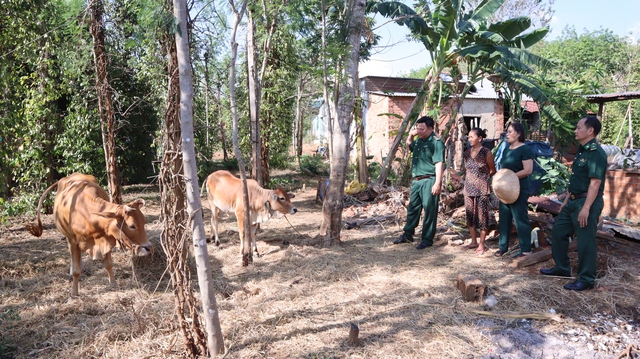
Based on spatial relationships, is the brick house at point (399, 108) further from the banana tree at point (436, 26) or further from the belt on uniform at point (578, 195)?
the belt on uniform at point (578, 195)

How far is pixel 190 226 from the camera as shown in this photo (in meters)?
3.06

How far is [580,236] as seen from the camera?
445cm

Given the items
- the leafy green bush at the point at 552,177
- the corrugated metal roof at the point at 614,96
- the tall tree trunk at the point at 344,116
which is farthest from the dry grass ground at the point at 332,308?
the corrugated metal roof at the point at 614,96

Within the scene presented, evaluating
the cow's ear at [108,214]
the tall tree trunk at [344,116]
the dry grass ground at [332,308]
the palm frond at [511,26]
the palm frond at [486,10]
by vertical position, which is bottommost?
the dry grass ground at [332,308]

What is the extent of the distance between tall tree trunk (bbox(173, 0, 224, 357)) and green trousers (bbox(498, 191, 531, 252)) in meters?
4.05

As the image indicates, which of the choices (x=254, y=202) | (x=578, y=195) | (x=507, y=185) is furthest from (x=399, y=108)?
(x=578, y=195)

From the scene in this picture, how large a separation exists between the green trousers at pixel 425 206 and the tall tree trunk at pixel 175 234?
3808 mm

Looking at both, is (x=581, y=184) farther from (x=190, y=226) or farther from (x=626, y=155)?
(x=626, y=155)

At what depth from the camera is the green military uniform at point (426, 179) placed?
6031 millimetres

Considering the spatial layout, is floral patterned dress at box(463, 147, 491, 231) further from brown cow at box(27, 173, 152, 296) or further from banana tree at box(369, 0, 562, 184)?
brown cow at box(27, 173, 152, 296)

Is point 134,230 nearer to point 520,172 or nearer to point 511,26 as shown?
point 520,172

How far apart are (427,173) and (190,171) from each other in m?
4.00

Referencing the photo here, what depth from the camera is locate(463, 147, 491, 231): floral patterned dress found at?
5.76 metres

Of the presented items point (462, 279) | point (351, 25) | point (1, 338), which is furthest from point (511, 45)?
point (1, 338)
